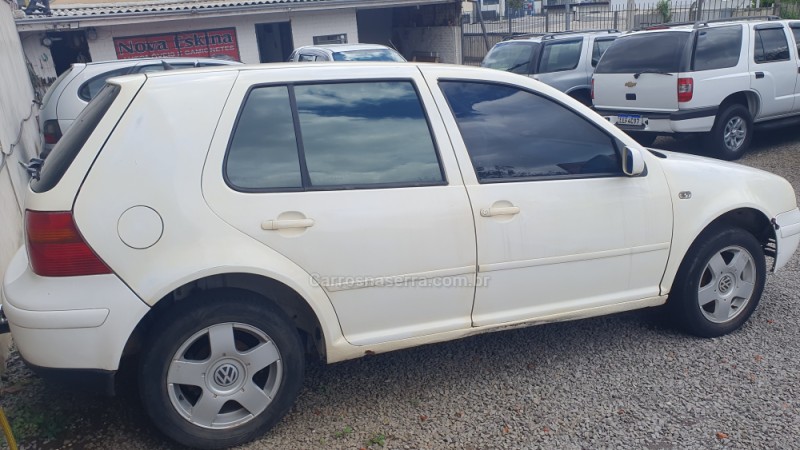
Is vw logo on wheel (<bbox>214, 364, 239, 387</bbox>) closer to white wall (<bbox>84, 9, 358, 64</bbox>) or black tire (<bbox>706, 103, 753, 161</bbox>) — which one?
black tire (<bbox>706, 103, 753, 161</bbox>)

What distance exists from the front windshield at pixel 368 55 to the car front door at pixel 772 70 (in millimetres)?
5662

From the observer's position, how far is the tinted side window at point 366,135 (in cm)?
315

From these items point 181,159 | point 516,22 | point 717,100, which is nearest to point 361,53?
point 717,100

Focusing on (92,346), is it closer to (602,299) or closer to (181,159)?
(181,159)

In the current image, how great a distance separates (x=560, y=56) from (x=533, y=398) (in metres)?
9.36

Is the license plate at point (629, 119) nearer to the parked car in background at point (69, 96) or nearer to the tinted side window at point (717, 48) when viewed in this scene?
the tinted side window at point (717, 48)

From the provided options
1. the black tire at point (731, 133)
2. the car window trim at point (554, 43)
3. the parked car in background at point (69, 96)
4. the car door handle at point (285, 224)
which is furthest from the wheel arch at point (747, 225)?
the car window trim at point (554, 43)

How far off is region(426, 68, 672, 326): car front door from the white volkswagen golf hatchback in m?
0.01

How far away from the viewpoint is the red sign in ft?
60.6

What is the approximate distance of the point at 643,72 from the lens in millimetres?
8867

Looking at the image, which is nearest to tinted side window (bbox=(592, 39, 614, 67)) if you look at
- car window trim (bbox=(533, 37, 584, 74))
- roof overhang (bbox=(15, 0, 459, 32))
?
car window trim (bbox=(533, 37, 584, 74))

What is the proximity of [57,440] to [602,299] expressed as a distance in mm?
2951

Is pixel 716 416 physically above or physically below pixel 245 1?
below

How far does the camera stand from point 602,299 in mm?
3721
